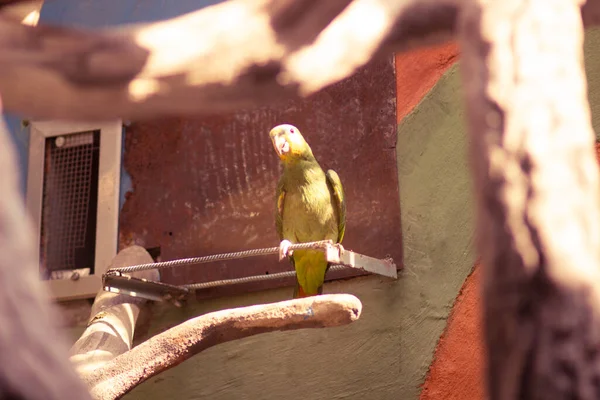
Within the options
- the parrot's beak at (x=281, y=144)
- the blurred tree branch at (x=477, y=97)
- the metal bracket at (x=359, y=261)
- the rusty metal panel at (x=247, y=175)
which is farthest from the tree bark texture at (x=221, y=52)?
the rusty metal panel at (x=247, y=175)

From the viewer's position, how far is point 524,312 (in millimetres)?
585

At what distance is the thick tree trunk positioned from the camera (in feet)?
1.90

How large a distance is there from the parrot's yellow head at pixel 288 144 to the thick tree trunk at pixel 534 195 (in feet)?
5.61

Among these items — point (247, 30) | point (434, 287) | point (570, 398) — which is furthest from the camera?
point (434, 287)

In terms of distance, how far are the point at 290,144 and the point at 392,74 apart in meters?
0.49

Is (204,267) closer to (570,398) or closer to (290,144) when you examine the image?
(290,144)

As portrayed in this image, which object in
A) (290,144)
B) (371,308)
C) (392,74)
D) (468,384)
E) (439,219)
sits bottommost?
(468,384)

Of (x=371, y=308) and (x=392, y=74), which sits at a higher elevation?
(x=392, y=74)

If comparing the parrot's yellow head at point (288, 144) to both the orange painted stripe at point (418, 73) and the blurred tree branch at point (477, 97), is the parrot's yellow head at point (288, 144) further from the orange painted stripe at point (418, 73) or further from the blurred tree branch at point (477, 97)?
the blurred tree branch at point (477, 97)

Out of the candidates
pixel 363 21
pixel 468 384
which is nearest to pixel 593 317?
pixel 363 21

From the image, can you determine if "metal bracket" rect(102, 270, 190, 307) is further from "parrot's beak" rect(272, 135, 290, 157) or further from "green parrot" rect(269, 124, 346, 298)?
"parrot's beak" rect(272, 135, 290, 157)

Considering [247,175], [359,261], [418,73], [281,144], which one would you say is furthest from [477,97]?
[247,175]

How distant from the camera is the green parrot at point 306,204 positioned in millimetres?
2391

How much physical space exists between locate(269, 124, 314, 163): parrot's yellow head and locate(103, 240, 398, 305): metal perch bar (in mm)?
295
